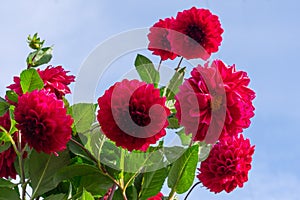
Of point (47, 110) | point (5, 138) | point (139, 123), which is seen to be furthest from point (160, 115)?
point (5, 138)

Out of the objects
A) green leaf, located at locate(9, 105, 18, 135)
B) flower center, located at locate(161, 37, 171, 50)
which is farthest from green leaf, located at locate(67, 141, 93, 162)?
flower center, located at locate(161, 37, 171, 50)

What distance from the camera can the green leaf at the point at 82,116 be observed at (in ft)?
3.56

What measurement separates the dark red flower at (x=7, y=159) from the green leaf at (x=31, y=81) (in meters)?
0.07

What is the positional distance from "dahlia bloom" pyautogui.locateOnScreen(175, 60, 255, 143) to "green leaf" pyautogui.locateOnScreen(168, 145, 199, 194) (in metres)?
0.08

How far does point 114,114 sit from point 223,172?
12.0 inches

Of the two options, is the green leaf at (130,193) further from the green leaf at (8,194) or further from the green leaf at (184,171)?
the green leaf at (8,194)

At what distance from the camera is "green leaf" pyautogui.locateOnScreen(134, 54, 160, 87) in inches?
48.8

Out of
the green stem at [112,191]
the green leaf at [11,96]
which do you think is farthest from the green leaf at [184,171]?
the green leaf at [11,96]

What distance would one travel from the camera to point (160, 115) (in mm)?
959

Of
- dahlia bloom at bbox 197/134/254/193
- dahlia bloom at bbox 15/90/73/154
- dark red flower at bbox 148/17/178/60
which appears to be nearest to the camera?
dahlia bloom at bbox 15/90/73/154

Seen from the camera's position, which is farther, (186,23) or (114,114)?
(186,23)

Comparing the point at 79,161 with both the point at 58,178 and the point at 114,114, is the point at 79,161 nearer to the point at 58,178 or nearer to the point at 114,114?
the point at 58,178

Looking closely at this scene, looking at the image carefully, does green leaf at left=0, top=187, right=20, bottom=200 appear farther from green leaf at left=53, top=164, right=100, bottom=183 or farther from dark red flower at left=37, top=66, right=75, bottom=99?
dark red flower at left=37, top=66, right=75, bottom=99

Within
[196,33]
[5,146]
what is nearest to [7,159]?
[5,146]
